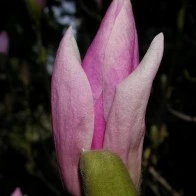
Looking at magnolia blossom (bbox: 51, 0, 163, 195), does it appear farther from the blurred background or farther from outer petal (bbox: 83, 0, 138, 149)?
the blurred background

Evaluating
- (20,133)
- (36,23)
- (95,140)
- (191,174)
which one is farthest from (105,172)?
(20,133)

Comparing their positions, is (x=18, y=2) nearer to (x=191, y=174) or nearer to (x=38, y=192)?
(x=38, y=192)

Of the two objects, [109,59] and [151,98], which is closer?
[109,59]

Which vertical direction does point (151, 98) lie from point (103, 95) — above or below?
below

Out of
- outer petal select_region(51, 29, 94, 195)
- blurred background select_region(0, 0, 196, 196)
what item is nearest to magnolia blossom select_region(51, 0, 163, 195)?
outer petal select_region(51, 29, 94, 195)

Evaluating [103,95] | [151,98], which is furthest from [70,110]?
[151,98]

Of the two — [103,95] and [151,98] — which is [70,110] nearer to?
[103,95]
